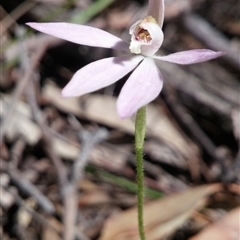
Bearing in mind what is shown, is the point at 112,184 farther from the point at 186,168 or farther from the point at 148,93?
the point at 148,93

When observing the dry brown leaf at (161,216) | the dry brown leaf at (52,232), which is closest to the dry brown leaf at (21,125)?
the dry brown leaf at (52,232)

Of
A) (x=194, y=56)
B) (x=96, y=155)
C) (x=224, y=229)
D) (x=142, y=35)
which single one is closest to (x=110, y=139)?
(x=96, y=155)

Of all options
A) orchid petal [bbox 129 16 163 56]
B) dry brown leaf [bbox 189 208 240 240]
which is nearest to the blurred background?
dry brown leaf [bbox 189 208 240 240]

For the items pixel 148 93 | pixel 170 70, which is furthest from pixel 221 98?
pixel 148 93

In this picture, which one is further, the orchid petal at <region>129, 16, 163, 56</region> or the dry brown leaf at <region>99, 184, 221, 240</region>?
the dry brown leaf at <region>99, 184, 221, 240</region>

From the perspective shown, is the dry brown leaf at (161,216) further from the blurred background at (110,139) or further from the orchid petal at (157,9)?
the orchid petal at (157,9)

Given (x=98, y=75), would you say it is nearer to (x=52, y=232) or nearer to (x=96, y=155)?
(x=52, y=232)

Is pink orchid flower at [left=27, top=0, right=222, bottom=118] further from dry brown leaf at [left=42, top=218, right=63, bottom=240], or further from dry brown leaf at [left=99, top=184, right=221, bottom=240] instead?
dry brown leaf at [left=42, top=218, right=63, bottom=240]
